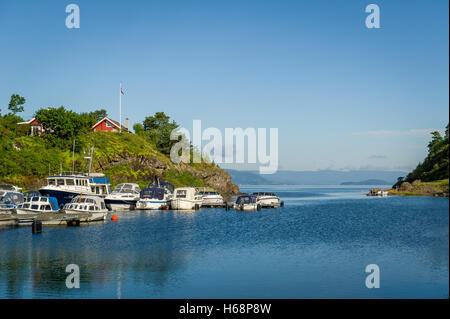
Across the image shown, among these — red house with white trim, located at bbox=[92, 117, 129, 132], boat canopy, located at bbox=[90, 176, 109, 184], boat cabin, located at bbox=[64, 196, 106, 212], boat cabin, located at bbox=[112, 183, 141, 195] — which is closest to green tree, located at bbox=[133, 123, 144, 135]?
red house with white trim, located at bbox=[92, 117, 129, 132]

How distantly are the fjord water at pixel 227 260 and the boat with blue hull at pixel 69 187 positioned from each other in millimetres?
18451

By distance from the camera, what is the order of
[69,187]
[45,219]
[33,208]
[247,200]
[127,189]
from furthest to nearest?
[247,200] → [127,189] → [69,187] → [33,208] → [45,219]

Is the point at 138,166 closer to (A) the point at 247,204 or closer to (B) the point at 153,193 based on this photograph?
(B) the point at 153,193

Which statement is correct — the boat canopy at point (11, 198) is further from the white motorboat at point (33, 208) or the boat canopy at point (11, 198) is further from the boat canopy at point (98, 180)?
the boat canopy at point (98, 180)

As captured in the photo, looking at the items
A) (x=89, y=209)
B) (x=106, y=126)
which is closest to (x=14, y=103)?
(x=106, y=126)

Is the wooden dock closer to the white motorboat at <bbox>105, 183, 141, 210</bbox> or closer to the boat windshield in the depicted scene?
the white motorboat at <bbox>105, 183, 141, 210</bbox>

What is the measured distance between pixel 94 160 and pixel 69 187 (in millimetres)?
35908

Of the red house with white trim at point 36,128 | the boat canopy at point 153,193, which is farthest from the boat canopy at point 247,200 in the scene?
the red house with white trim at point 36,128

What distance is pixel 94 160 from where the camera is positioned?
381 ft

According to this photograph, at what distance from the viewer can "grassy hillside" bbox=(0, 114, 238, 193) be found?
100 metres

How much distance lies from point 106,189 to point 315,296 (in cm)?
7100
